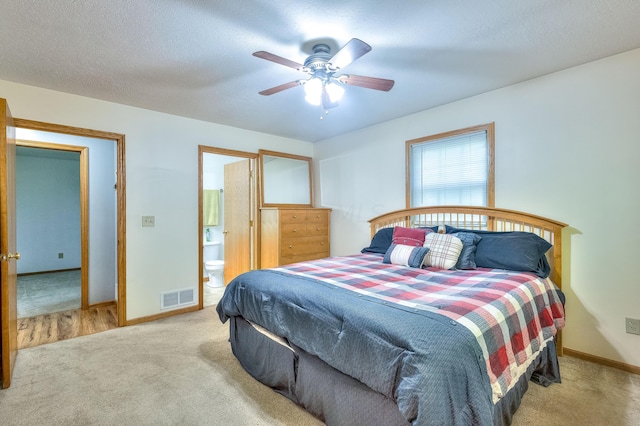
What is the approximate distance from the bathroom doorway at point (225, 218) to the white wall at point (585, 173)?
3055 millimetres

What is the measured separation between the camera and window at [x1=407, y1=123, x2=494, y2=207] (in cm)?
309

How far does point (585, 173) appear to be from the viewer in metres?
2.49

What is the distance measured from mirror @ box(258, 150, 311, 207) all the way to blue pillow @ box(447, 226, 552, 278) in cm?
293

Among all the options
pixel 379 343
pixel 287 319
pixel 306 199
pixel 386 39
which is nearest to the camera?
pixel 379 343

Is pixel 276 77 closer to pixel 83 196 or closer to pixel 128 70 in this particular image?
pixel 128 70

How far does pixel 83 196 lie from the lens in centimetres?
393

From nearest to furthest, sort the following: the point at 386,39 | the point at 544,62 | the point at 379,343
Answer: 1. the point at 379,343
2. the point at 386,39
3. the point at 544,62

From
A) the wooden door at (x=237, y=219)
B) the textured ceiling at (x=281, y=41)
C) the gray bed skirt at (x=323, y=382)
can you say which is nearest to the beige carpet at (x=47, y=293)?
the wooden door at (x=237, y=219)

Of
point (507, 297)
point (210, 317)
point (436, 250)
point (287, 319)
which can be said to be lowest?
point (210, 317)

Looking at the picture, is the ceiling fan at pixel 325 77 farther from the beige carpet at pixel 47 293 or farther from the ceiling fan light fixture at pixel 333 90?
the beige carpet at pixel 47 293

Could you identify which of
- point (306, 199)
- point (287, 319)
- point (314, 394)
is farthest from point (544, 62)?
point (306, 199)

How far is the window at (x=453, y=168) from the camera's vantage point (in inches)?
122

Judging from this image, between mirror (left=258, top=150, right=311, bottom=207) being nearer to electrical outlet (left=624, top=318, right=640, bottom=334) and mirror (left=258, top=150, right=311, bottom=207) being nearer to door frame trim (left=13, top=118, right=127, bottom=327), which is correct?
door frame trim (left=13, top=118, right=127, bottom=327)

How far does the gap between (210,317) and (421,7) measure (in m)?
3.57
